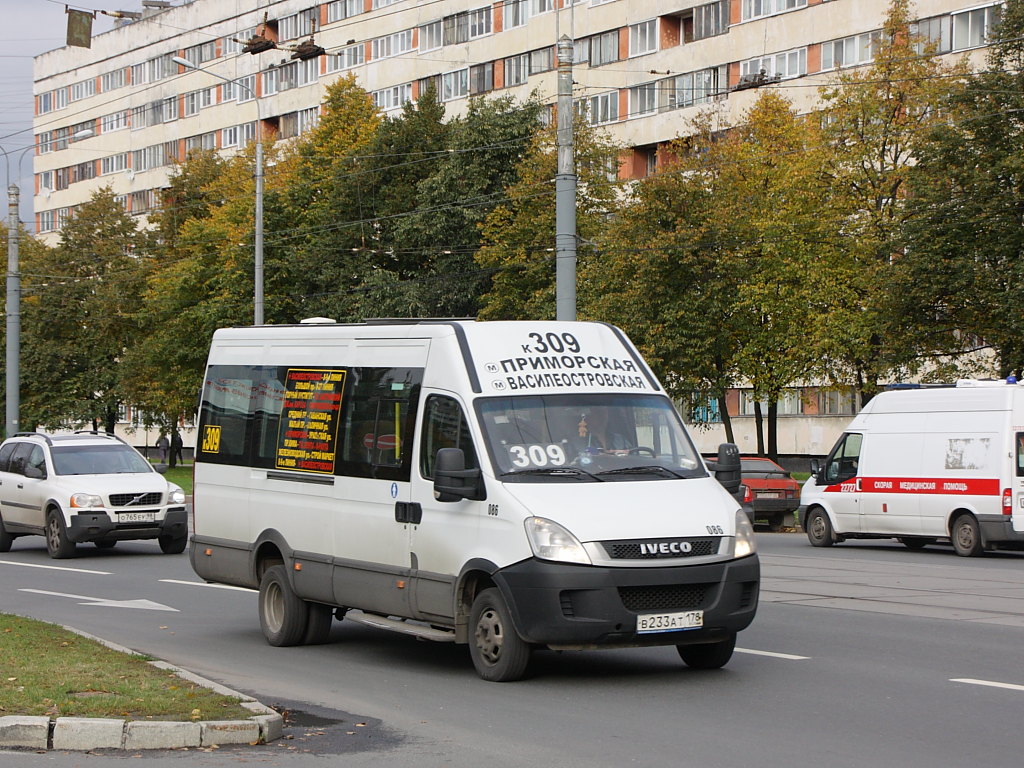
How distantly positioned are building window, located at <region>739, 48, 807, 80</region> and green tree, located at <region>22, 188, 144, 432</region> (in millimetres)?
28926

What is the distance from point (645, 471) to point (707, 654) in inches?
54.1

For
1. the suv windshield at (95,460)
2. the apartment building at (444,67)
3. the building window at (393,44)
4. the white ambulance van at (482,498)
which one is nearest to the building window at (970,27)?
the apartment building at (444,67)

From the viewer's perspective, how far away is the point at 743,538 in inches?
415

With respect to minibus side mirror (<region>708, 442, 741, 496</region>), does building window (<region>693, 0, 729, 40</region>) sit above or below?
above

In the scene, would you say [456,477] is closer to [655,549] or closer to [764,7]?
[655,549]

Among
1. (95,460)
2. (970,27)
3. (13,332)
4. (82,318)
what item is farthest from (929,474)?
(82,318)

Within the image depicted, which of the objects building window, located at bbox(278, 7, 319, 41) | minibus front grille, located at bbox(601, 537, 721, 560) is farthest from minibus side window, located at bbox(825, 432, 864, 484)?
building window, located at bbox(278, 7, 319, 41)

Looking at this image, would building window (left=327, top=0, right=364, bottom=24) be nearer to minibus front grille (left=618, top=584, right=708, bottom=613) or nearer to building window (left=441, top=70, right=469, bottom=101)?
building window (left=441, top=70, right=469, bottom=101)

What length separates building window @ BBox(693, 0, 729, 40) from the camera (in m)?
61.1

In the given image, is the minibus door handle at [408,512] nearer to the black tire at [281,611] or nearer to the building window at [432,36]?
the black tire at [281,611]

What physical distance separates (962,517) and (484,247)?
94.2ft

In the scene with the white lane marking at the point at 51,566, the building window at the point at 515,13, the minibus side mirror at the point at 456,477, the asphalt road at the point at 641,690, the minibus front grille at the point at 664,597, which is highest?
the building window at the point at 515,13

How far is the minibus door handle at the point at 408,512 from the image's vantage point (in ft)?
36.6

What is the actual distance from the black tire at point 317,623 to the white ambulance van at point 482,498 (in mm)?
25
